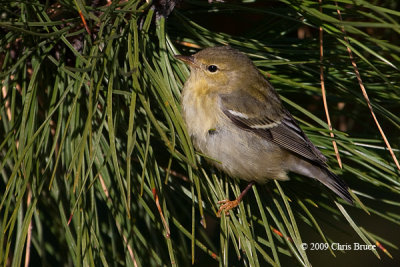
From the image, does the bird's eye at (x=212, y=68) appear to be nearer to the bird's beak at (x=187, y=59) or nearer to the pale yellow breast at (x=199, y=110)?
the pale yellow breast at (x=199, y=110)

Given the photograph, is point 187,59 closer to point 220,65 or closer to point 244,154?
point 220,65

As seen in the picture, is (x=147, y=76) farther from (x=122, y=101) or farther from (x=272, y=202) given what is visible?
(x=272, y=202)

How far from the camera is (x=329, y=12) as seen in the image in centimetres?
135

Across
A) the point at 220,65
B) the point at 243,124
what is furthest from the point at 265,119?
the point at 220,65

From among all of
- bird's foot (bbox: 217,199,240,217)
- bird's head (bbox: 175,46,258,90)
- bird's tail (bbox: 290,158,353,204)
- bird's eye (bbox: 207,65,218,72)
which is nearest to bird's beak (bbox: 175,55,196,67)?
bird's head (bbox: 175,46,258,90)

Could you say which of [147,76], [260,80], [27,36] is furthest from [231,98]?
[27,36]

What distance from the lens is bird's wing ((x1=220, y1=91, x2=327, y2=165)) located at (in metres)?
1.80

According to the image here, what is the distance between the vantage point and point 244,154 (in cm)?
178

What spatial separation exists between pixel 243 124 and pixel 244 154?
125mm

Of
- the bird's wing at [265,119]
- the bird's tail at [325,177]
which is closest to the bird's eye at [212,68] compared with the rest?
the bird's wing at [265,119]

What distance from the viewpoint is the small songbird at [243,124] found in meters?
1.61

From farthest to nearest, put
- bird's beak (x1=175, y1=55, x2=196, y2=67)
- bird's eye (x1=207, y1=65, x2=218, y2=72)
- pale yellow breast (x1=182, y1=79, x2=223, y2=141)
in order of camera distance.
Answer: bird's eye (x1=207, y1=65, x2=218, y2=72)
pale yellow breast (x1=182, y1=79, x2=223, y2=141)
bird's beak (x1=175, y1=55, x2=196, y2=67)

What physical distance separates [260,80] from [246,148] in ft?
0.87

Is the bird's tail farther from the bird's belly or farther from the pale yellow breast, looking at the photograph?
the pale yellow breast
